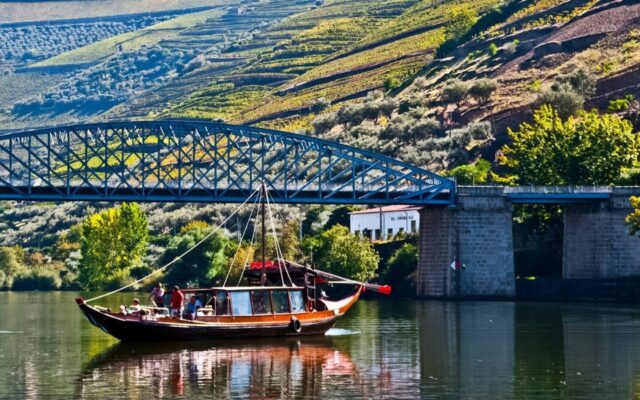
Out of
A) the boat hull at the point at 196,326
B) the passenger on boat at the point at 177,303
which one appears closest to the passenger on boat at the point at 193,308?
the passenger on boat at the point at 177,303

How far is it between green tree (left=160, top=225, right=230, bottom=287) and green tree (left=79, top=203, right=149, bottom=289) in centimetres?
1035

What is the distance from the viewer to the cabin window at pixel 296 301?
83625mm

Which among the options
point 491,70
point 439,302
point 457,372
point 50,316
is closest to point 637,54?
point 491,70

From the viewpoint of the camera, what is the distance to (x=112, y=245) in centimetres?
16675

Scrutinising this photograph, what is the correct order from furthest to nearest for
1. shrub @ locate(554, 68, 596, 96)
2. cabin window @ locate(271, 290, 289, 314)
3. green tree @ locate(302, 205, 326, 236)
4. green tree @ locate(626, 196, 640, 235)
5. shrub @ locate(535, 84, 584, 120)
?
shrub @ locate(554, 68, 596, 96) < shrub @ locate(535, 84, 584, 120) < green tree @ locate(302, 205, 326, 236) < green tree @ locate(626, 196, 640, 235) < cabin window @ locate(271, 290, 289, 314)

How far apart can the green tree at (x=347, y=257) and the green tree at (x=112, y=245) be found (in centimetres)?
3149

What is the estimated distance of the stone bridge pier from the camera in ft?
409

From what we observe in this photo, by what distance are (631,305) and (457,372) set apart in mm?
49651

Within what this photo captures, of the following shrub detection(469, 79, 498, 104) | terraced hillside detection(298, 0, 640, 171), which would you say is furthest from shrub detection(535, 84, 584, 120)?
shrub detection(469, 79, 498, 104)

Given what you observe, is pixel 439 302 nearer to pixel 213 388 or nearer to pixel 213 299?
pixel 213 299

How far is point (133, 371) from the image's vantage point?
6744cm

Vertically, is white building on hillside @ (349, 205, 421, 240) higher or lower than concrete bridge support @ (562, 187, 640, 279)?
higher

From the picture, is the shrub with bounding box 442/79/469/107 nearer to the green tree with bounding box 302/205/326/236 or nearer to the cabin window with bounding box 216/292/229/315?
the green tree with bounding box 302/205/326/236

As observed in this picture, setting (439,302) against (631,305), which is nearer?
(631,305)
